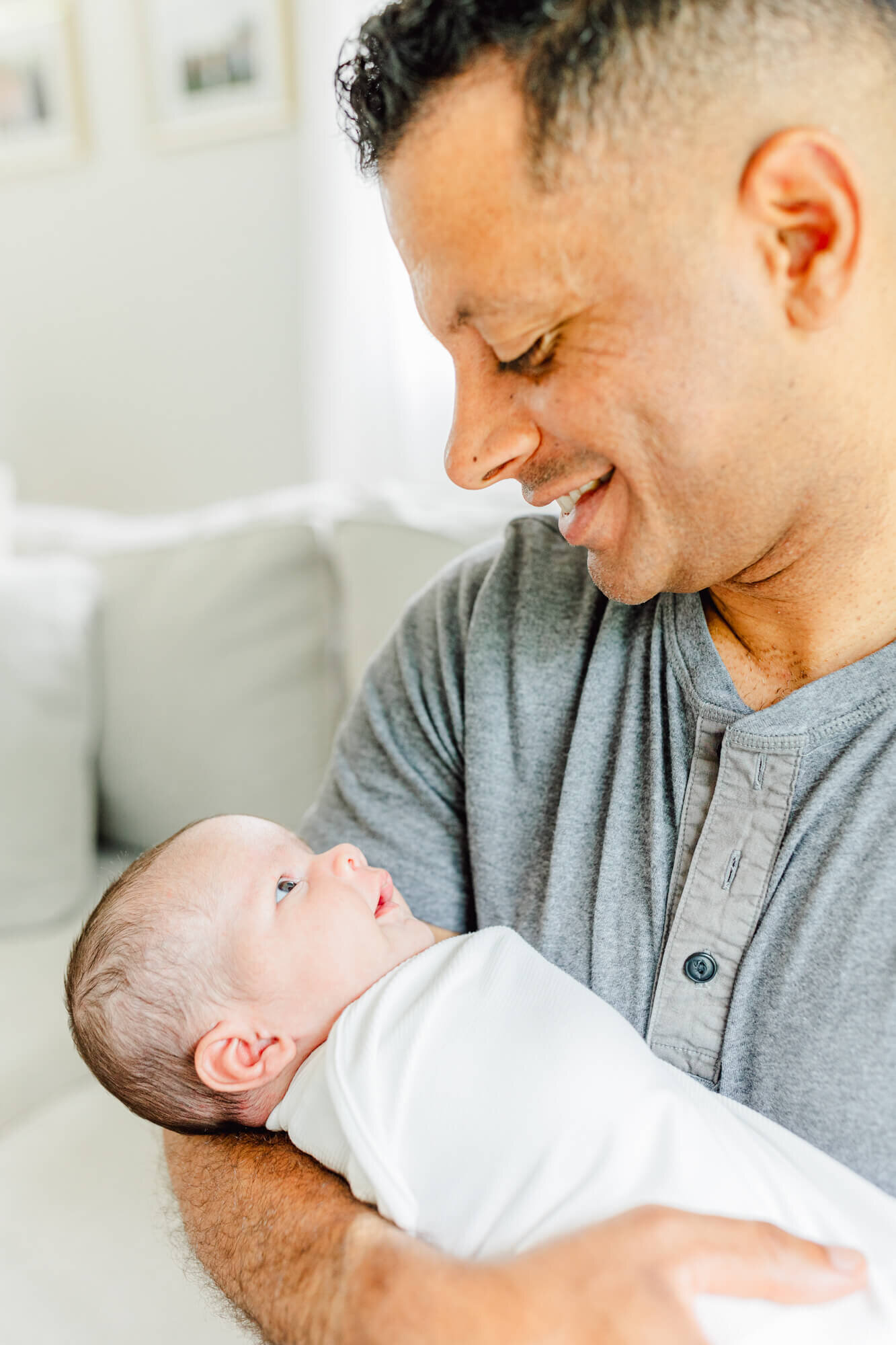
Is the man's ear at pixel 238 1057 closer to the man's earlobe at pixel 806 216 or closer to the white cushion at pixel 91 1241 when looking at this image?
the white cushion at pixel 91 1241

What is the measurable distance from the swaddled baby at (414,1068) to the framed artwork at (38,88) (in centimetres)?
235

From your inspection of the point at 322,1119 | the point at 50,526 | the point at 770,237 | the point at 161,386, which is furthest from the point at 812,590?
the point at 161,386

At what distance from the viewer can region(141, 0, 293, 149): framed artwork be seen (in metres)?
2.52

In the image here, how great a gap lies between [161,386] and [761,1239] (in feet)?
8.50

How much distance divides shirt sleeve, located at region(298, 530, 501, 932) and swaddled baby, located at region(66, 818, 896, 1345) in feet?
0.19

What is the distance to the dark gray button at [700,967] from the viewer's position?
0.90m

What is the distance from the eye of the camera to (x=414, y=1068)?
0.91m

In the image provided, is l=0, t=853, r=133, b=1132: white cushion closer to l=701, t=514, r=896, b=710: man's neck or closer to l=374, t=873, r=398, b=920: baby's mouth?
l=374, t=873, r=398, b=920: baby's mouth

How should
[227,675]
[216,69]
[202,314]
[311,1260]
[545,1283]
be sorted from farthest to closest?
[202,314] < [216,69] < [227,675] < [311,1260] < [545,1283]

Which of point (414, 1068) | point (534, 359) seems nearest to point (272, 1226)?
point (414, 1068)

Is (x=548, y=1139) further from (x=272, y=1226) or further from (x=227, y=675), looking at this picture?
(x=227, y=675)

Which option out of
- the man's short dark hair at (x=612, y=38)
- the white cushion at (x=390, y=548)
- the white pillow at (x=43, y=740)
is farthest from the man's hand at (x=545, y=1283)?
the white pillow at (x=43, y=740)

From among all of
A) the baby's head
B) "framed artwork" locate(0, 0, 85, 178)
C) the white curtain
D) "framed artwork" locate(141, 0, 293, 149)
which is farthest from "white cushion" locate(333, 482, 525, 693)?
"framed artwork" locate(0, 0, 85, 178)

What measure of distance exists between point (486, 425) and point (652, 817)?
36 centimetres
